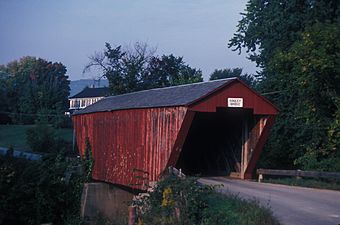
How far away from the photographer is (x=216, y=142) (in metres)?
20.5

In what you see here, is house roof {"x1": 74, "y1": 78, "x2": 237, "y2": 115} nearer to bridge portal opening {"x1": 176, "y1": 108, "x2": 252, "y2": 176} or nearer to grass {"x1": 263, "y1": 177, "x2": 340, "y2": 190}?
bridge portal opening {"x1": 176, "y1": 108, "x2": 252, "y2": 176}

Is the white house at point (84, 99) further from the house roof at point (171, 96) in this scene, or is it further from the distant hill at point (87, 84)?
the house roof at point (171, 96)

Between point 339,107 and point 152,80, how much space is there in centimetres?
2313

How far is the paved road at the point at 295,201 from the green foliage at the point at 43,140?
2410 centimetres

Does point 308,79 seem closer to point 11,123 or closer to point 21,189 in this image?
point 21,189

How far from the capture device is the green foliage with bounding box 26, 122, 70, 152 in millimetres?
39219

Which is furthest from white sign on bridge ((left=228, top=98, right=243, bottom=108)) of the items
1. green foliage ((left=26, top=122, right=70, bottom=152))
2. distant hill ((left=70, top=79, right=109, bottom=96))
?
distant hill ((left=70, top=79, right=109, bottom=96))

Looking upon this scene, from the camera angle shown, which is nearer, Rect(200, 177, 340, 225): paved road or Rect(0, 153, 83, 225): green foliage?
Rect(200, 177, 340, 225): paved road

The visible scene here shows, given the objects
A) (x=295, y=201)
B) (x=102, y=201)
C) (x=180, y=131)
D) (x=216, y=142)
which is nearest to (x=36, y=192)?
(x=102, y=201)

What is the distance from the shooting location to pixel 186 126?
15516mm

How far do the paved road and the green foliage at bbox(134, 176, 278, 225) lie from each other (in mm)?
662

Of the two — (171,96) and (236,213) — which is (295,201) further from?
(171,96)

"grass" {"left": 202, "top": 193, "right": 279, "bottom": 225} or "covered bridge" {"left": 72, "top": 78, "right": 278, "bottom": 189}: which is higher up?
"covered bridge" {"left": 72, "top": 78, "right": 278, "bottom": 189}

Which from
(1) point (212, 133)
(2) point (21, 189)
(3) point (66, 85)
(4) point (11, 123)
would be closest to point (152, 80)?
(1) point (212, 133)
